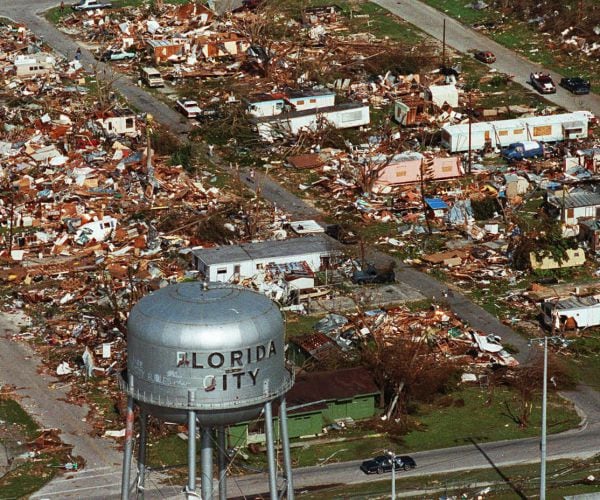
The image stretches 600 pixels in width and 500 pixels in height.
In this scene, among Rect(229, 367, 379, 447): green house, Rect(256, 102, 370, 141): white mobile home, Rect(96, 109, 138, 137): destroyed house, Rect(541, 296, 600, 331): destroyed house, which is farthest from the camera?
Rect(96, 109, 138, 137): destroyed house

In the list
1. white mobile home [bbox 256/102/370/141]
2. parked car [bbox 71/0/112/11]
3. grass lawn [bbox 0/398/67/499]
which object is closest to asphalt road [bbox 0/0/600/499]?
grass lawn [bbox 0/398/67/499]

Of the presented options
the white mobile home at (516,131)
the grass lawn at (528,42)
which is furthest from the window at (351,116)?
the grass lawn at (528,42)

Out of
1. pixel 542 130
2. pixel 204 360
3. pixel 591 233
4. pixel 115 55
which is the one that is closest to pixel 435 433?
pixel 204 360

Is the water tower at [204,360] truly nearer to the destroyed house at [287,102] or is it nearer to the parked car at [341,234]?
the parked car at [341,234]

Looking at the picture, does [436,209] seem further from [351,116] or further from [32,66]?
[32,66]

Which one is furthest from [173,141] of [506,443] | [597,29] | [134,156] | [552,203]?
[506,443]

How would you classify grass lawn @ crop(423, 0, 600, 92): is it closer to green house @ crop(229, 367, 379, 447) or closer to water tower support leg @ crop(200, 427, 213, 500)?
green house @ crop(229, 367, 379, 447)

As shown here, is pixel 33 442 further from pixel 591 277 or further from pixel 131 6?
A: pixel 131 6
